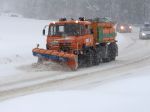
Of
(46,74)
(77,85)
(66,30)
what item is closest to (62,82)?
(77,85)

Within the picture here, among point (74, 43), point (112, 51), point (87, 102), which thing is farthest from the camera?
point (112, 51)

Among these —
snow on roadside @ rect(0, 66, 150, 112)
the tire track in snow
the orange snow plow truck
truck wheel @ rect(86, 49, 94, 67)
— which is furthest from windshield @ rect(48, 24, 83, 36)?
snow on roadside @ rect(0, 66, 150, 112)

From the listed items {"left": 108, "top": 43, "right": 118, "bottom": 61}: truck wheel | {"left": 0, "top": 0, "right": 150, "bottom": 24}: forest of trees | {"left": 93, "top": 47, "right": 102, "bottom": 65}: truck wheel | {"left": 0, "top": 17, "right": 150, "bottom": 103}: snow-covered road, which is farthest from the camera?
{"left": 0, "top": 0, "right": 150, "bottom": 24}: forest of trees

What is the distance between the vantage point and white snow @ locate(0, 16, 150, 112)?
11.8 metres

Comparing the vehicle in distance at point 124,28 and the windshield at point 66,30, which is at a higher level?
the windshield at point 66,30

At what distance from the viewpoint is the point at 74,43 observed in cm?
Answer: 2416

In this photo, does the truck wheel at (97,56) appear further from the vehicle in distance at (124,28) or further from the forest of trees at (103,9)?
the forest of trees at (103,9)

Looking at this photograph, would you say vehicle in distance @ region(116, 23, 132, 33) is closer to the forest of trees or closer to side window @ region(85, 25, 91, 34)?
the forest of trees

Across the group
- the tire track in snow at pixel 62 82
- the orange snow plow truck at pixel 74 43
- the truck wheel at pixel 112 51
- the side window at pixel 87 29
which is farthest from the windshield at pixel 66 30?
the truck wheel at pixel 112 51

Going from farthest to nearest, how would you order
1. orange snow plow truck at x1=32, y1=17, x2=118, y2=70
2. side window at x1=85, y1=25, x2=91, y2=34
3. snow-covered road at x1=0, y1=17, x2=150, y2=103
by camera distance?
side window at x1=85, y1=25, x2=91, y2=34 < orange snow plow truck at x1=32, y1=17, x2=118, y2=70 < snow-covered road at x1=0, y1=17, x2=150, y2=103

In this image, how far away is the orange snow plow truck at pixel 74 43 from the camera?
23.5 m

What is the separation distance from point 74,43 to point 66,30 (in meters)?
0.97

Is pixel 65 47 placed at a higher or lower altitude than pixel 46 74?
higher

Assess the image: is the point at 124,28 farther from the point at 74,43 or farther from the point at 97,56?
the point at 74,43
